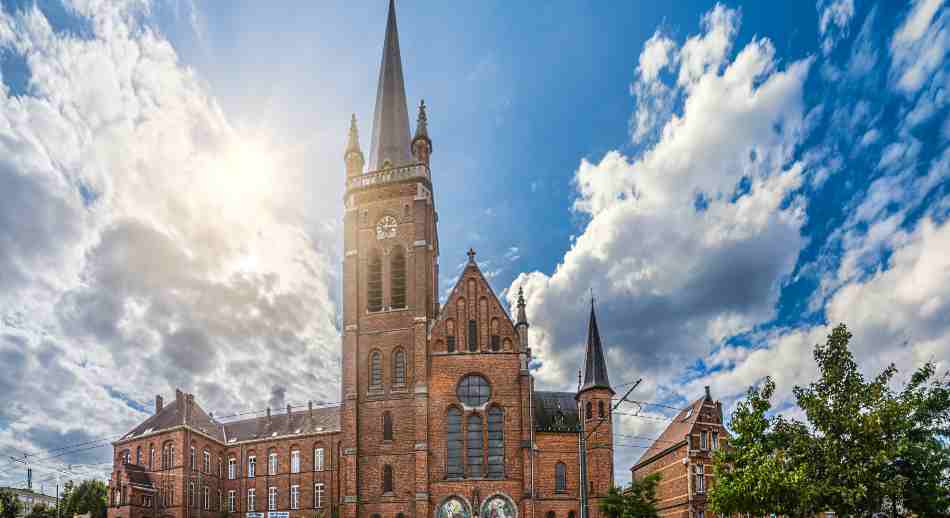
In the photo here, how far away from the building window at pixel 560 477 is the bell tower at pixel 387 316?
8.66 m

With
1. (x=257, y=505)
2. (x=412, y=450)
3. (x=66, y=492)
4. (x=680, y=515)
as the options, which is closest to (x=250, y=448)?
(x=257, y=505)

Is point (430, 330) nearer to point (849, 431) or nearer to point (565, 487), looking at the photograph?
point (565, 487)

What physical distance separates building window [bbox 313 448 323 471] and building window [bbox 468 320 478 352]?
Answer: 2706cm

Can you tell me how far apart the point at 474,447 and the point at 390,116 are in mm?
26344

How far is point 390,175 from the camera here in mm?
49656

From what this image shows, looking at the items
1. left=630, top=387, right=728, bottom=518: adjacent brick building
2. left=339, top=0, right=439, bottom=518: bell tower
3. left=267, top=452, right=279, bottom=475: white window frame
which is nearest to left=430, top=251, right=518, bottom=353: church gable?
left=339, top=0, right=439, bottom=518: bell tower

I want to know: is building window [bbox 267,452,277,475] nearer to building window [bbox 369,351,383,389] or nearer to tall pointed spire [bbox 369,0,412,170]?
building window [bbox 369,351,383,389]

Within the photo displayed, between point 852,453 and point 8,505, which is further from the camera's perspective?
point 8,505

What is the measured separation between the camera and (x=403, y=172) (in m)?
49.6

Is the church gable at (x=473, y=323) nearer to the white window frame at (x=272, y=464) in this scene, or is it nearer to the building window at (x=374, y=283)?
the building window at (x=374, y=283)

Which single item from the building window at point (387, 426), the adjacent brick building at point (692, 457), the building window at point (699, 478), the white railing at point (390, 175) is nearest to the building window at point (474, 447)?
the building window at point (387, 426)

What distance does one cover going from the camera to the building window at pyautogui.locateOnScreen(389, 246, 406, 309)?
47556 mm

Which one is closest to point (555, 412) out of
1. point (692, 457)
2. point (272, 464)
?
point (692, 457)

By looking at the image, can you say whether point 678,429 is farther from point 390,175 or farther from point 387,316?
point 390,175
